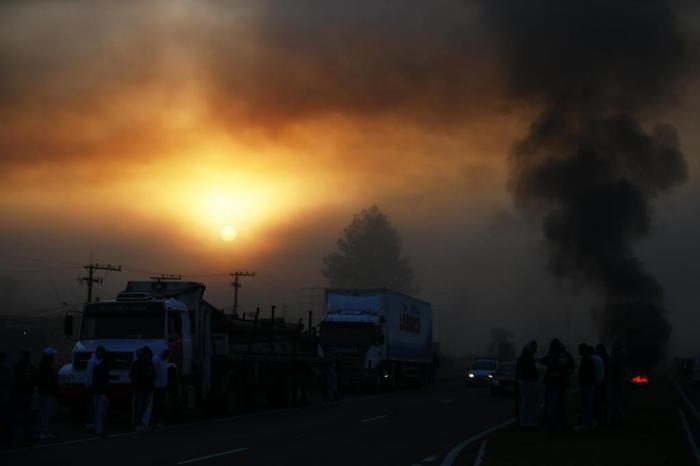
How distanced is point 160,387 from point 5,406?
17.9ft

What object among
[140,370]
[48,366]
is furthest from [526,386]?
[48,366]

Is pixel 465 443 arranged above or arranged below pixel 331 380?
below

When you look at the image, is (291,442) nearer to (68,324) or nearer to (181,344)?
(181,344)

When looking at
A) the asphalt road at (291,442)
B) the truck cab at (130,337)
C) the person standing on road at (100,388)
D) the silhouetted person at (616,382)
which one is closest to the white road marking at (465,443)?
the asphalt road at (291,442)

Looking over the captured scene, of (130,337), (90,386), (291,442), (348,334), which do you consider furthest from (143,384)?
(348,334)

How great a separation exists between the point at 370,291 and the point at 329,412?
18.9 meters

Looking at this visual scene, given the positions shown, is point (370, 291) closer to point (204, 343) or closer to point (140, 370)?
point (204, 343)

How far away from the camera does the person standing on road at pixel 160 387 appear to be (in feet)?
77.0

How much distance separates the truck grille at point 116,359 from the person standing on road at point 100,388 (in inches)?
96.7

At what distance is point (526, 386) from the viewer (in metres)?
22.5

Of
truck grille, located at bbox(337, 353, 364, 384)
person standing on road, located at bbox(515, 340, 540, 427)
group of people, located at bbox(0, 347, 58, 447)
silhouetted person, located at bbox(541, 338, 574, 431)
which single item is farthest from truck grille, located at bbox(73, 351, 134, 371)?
truck grille, located at bbox(337, 353, 364, 384)

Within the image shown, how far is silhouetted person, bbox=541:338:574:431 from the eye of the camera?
21.2 m

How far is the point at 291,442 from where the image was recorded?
747 inches

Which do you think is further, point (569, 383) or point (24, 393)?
point (569, 383)
